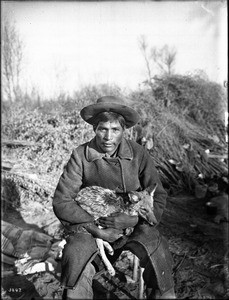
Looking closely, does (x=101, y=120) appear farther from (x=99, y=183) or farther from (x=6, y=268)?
(x=6, y=268)

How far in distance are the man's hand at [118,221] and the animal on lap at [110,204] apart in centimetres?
3

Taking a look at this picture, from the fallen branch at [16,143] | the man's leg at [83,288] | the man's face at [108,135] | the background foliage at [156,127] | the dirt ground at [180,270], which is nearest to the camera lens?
the man's leg at [83,288]

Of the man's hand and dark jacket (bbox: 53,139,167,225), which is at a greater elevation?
dark jacket (bbox: 53,139,167,225)

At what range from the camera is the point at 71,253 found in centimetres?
188

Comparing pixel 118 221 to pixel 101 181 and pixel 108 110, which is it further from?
pixel 108 110

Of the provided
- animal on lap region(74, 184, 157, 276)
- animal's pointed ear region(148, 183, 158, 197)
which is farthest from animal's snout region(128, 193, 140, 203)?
animal's pointed ear region(148, 183, 158, 197)

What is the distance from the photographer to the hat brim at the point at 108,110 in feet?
6.61

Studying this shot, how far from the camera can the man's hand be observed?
6.58 ft

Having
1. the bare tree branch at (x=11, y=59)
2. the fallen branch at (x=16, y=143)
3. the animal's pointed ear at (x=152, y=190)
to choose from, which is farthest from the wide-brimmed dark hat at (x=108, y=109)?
the fallen branch at (x=16, y=143)

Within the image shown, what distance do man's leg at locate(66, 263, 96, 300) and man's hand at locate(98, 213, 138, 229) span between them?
31cm

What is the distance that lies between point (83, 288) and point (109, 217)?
50cm

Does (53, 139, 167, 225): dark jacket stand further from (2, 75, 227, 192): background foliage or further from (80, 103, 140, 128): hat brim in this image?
(2, 75, 227, 192): background foliage

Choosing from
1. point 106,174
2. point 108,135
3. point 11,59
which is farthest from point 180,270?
point 11,59

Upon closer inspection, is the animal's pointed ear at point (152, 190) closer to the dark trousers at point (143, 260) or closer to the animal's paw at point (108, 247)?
the dark trousers at point (143, 260)
